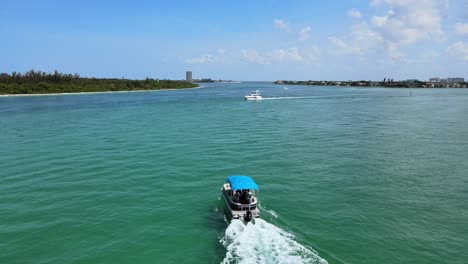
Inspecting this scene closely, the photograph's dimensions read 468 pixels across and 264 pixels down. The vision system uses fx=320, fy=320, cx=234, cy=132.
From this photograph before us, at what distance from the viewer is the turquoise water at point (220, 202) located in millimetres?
18844

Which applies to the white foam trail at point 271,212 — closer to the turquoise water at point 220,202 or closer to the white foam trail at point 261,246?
the turquoise water at point 220,202

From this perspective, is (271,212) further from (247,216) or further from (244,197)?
(247,216)

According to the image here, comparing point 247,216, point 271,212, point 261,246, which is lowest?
point 261,246

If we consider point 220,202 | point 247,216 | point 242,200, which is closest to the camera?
point 247,216

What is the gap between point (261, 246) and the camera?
18.9 metres

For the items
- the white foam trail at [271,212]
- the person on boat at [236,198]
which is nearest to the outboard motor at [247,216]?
the person on boat at [236,198]

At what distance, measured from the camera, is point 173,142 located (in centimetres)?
4778

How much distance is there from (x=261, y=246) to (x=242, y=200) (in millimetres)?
4062

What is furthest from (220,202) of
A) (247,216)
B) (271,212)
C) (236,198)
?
(247,216)

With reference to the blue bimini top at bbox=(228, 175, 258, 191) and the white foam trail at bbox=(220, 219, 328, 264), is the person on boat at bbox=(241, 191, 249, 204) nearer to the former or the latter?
the blue bimini top at bbox=(228, 175, 258, 191)

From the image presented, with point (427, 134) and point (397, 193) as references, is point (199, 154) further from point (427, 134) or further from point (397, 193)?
point (427, 134)

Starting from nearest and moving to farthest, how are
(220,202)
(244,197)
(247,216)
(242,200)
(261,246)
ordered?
(261,246)
(247,216)
(242,200)
(244,197)
(220,202)

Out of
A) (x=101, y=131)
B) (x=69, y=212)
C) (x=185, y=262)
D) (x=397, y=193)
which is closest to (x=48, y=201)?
(x=69, y=212)

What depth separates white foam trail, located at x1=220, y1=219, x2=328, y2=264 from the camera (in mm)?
17703
